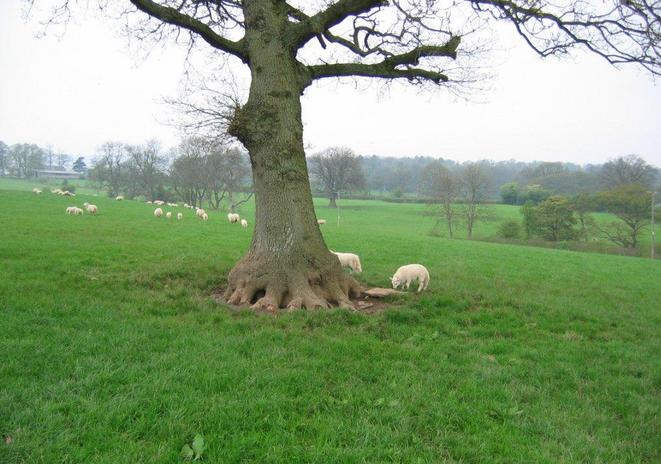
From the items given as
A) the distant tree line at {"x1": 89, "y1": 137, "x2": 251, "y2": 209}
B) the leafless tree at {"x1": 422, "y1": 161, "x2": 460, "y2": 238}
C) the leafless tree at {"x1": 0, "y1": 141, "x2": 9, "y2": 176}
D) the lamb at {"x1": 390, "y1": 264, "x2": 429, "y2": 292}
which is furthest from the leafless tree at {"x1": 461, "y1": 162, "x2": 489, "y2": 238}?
the leafless tree at {"x1": 0, "y1": 141, "x2": 9, "y2": 176}

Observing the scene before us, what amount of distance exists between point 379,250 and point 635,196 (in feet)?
142

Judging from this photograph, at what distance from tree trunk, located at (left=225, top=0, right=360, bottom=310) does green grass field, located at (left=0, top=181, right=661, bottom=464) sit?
879mm

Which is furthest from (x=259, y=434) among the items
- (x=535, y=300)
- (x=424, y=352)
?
(x=535, y=300)

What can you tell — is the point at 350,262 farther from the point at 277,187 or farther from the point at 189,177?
the point at 189,177

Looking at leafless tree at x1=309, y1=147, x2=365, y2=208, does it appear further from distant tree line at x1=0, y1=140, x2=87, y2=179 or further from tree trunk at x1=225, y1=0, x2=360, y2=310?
tree trunk at x1=225, y1=0, x2=360, y2=310

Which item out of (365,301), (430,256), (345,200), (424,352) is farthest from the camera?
(345,200)

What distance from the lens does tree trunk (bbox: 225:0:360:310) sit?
8398mm

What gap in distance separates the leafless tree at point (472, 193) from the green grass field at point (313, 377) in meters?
49.6

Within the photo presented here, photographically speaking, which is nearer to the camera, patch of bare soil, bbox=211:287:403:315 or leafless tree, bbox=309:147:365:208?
patch of bare soil, bbox=211:287:403:315

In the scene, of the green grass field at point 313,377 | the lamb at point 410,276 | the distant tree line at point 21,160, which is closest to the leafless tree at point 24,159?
the distant tree line at point 21,160

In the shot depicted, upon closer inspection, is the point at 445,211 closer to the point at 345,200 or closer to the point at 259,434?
the point at 345,200

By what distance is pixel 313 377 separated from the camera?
513cm

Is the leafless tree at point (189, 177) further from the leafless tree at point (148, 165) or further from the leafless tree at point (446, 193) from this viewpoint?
the leafless tree at point (446, 193)

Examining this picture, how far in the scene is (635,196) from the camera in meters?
48.9
